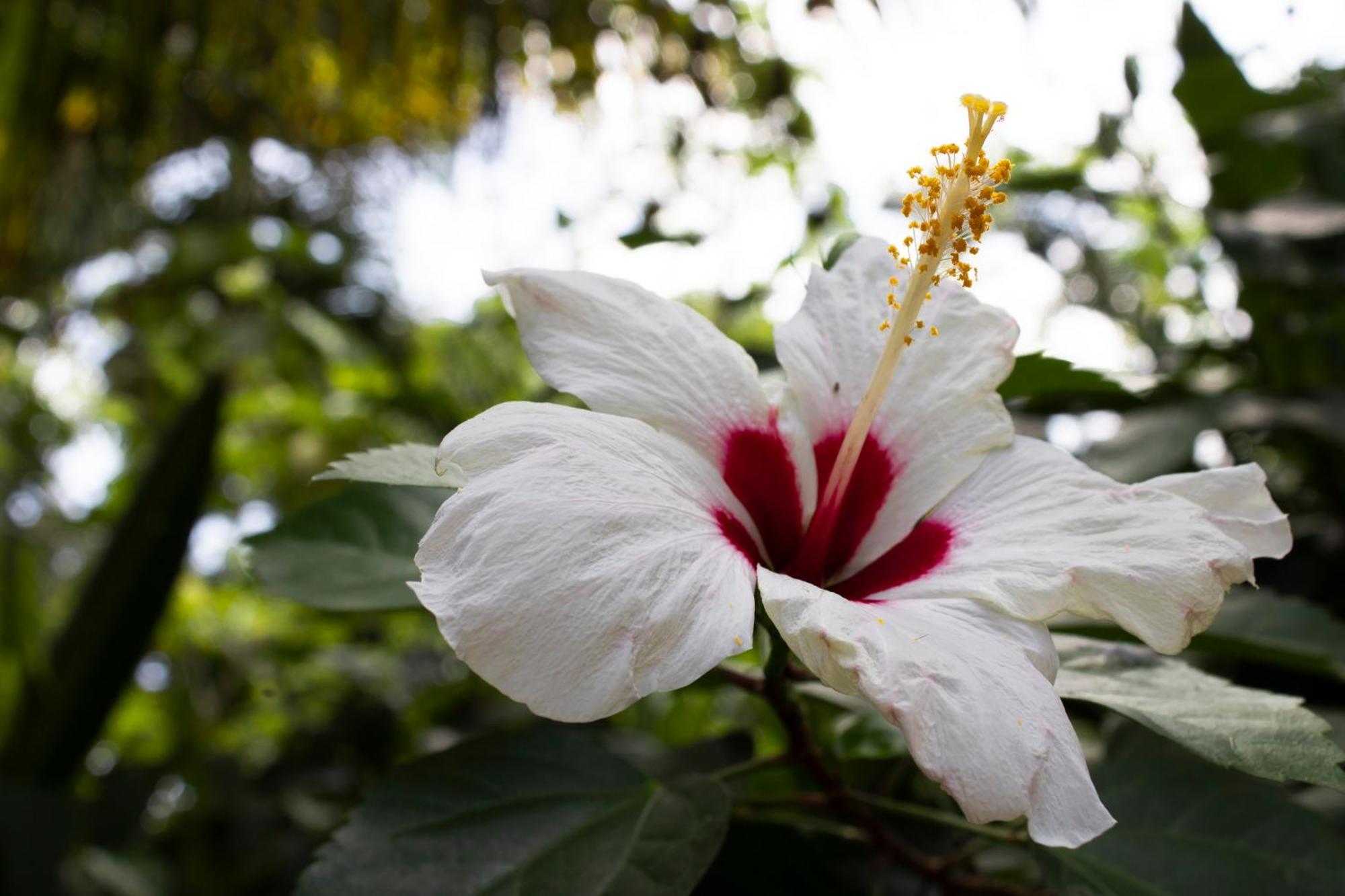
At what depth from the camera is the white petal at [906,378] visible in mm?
653

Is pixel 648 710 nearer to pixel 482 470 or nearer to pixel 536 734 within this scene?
pixel 536 734

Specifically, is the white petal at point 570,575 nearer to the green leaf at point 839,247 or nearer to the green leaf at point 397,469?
the green leaf at point 397,469

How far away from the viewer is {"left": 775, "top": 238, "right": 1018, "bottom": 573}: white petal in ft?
2.14

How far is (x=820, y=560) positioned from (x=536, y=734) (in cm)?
22

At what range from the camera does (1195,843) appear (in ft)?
2.15

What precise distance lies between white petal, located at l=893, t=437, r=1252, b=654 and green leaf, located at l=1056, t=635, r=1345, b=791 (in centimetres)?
5

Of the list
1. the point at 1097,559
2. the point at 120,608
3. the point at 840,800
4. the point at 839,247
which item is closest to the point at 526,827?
the point at 840,800

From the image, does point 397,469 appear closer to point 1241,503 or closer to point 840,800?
point 840,800

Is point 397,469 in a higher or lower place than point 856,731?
higher

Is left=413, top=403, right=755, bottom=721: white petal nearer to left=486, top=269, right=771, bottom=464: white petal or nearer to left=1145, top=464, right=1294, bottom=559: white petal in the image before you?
left=486, top=269, right=771, bottom=464: white petal

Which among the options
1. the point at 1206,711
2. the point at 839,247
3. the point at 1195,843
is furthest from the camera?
the point at 839,247

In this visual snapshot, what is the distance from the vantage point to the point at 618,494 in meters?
0.49

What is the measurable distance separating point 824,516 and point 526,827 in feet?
0.83

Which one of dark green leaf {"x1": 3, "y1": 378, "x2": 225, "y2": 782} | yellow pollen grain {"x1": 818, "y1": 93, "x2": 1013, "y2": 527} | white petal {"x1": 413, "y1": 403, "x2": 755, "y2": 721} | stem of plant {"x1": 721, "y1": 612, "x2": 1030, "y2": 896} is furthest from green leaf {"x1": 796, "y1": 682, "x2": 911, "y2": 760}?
dark green leaf {"x1": 3, "y1": 378, "x2": 225, "y2": 782}
